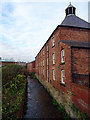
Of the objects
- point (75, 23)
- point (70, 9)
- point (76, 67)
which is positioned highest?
point (70, 9)

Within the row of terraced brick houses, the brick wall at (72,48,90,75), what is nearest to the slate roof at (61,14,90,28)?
the row of terraced brick houses

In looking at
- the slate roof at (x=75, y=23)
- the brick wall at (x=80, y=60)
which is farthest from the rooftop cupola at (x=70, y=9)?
the brick wall at (x=80, y=60)

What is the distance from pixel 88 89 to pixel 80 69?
9.39 feet

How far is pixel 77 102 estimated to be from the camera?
6.48 metres

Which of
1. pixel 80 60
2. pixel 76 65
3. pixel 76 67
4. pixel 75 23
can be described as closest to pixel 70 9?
pixel 75 23

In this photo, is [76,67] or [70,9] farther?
[70,9]

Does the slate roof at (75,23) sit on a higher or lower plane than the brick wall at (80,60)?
higher

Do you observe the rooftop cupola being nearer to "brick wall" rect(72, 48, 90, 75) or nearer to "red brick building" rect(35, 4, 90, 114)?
"red brick building" rect(35, 4, 90, 114)

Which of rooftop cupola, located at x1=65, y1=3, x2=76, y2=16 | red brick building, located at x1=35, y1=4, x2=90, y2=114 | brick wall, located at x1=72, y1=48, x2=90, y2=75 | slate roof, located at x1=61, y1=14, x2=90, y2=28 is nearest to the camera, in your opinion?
red brick building, located at x1=35, y1=4, x2=90, y2=114

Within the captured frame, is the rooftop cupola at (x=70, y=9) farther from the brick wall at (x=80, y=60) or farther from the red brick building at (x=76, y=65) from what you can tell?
the brick wall at (x=80, y=60)

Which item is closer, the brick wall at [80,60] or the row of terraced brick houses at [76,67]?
the row of terraced brick houses at [76,67]

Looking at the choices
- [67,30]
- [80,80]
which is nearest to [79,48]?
[80,80]

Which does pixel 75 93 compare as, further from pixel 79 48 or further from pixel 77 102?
pixel 79 48

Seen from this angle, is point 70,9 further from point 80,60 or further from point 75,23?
point 80,60
